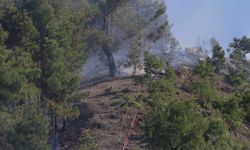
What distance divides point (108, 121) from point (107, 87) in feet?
26.3

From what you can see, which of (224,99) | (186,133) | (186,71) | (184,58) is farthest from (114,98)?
(184,58)

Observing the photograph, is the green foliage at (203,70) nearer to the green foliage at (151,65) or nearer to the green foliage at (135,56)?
the green foliage at (151,65)

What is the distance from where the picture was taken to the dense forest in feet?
71.4

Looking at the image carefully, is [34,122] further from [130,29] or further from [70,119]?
[130,29]

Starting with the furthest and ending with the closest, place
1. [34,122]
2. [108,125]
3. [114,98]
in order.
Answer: [114,98] < [108,125] < [34,122]

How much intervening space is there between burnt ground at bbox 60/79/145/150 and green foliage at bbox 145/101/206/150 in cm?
646

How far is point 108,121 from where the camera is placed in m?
33.5

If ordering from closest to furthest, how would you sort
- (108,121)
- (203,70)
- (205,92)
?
(205,92)
(203,70)
(108,121)

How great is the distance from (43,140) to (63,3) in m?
13.8

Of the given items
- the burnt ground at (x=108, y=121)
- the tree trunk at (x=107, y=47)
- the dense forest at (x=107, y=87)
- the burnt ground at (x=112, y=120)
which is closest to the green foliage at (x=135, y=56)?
the dense forest at (x=107, y=87)

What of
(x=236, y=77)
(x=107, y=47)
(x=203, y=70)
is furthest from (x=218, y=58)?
(x=107, y=47)

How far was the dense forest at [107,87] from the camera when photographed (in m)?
21.8

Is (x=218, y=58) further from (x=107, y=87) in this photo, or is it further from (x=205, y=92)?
(x=205, y=92)

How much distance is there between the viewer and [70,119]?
34.6 meters
